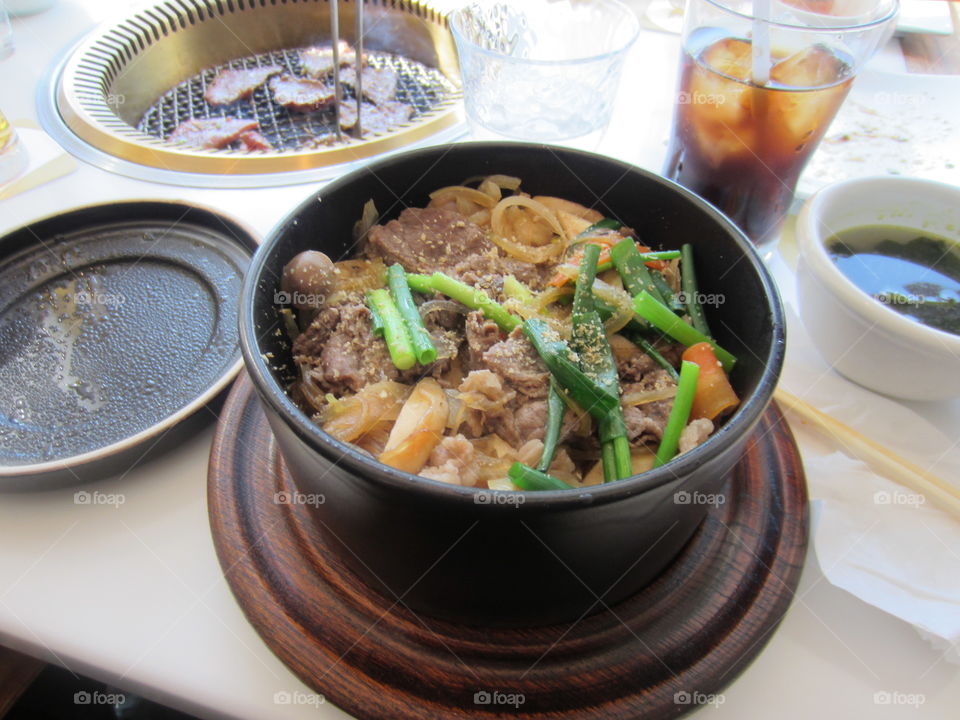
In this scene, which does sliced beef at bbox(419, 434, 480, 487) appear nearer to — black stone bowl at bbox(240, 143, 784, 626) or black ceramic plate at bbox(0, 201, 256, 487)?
black stone bowl at bbox(240, 143, 784, 626)

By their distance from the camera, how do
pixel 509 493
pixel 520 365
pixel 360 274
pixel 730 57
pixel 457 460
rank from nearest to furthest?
pixel 509 493 < pixel 457 460 < pixel 520 365 < pixel 360 274 < pixel 730 57

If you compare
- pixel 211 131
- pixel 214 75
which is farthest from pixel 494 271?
pixel 214 75

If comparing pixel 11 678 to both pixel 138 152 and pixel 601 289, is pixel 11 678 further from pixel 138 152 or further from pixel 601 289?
pixel 601 289

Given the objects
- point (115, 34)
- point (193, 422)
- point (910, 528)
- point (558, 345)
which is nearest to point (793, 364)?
point (910, 528)

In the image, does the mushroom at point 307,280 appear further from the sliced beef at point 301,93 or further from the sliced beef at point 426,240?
the sliced beef at point 301,93

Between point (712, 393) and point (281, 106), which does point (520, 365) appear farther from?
point (281, 106)
